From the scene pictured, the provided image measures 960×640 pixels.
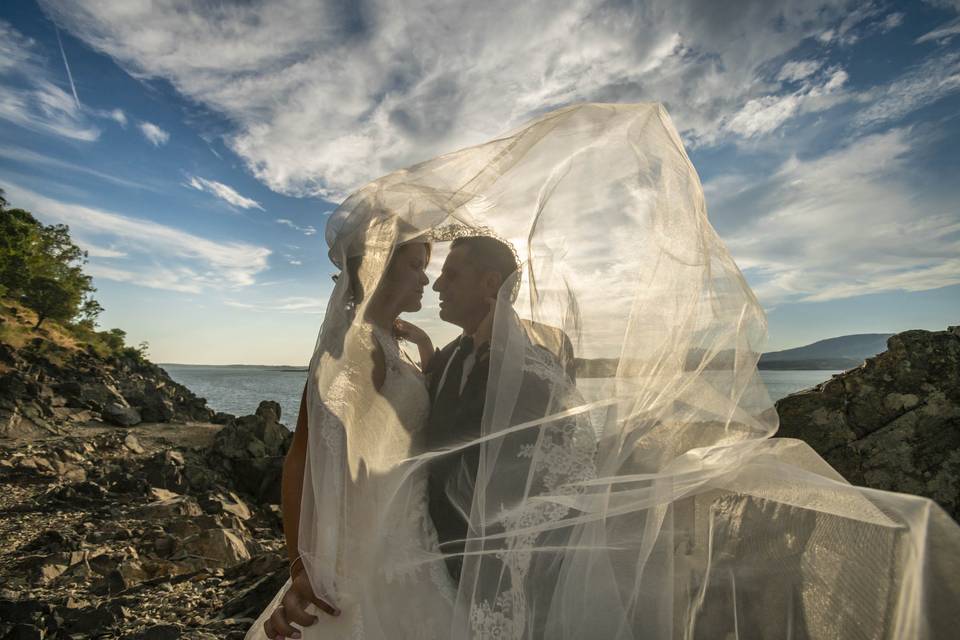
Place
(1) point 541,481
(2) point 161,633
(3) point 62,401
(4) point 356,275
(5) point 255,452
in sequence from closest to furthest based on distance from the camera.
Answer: (1) point 541,481 < (4) point 356,275 < (2) point 161,633 < (5) point 255,452 < (3) point 62,401

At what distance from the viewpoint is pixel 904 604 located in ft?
4.73

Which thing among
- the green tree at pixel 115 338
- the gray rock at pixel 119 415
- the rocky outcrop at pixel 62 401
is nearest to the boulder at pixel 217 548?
the rocky outcrop at pixel 62 401

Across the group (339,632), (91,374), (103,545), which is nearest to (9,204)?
(91,374)

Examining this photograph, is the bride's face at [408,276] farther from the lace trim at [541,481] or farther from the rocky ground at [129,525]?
the rocky ground at [129,525]

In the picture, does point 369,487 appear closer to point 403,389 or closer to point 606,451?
point 403,389

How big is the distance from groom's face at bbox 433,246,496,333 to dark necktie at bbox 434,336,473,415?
0.08 m

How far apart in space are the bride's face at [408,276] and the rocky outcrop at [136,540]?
7.34 feet

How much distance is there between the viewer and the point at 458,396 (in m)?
2.13

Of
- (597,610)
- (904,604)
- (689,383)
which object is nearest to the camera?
(904,604)

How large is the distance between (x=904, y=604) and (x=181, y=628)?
11.5ft

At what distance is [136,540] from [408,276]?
4014mm

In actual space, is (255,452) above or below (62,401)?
below

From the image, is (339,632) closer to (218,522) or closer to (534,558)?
(534,558)

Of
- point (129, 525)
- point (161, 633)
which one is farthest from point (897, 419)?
point (129, 525)
